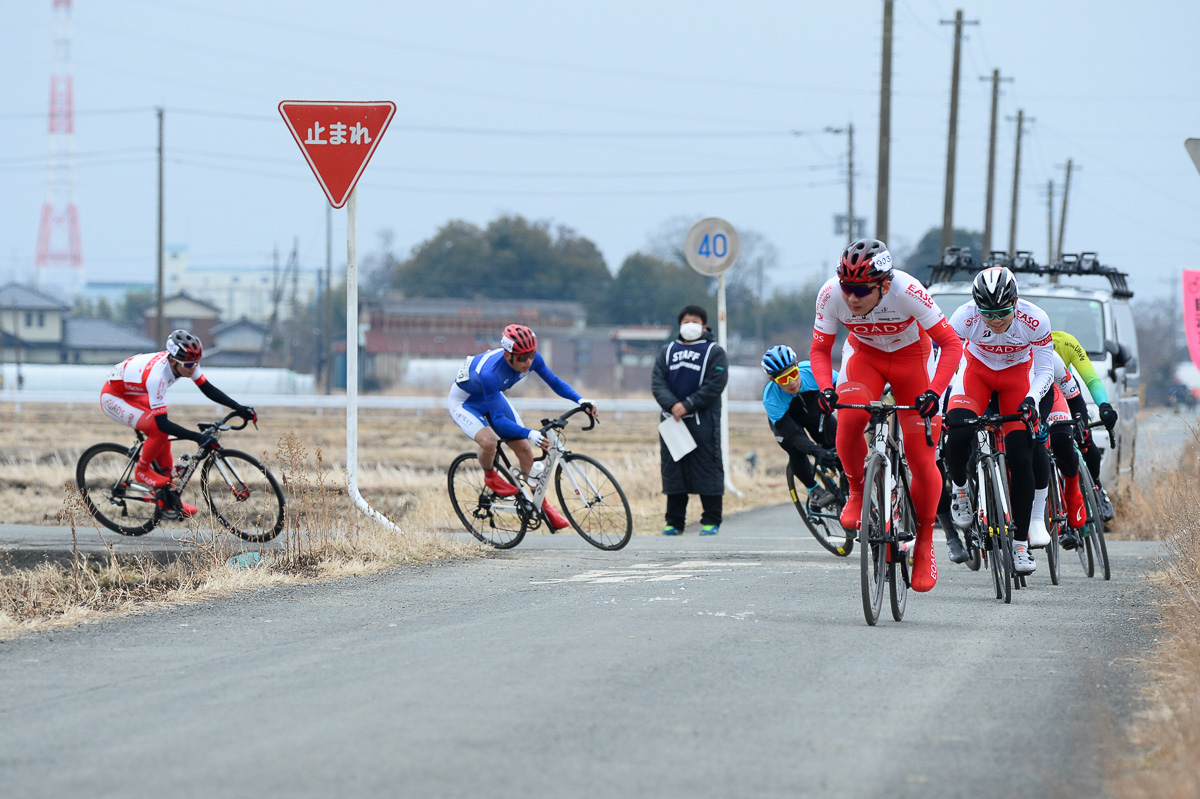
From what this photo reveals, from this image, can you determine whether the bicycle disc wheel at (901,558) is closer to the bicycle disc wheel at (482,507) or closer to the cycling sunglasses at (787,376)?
the cycling sunglasses at (787,376)

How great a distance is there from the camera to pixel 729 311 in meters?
89.9

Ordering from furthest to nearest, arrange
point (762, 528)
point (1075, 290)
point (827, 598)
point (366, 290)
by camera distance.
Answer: point (366, 290) → point (1075, 290) → point (762, 528) → point (827, 598)

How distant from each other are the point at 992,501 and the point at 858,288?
1.99 meters

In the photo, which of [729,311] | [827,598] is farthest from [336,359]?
[827,598]

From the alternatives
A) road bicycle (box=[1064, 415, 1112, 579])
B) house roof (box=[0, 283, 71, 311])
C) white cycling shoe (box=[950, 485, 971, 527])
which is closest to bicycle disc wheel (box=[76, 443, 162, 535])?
white cycling shoe (box=[950, 485, 971, 527])

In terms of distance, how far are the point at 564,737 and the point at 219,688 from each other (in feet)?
5.21

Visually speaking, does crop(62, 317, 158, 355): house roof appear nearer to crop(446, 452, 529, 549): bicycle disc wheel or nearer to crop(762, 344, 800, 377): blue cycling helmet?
crop(446, 452, 529, 549): bicycle disc wheel

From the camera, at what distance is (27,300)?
291 feet

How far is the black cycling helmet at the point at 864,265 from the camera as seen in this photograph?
7199mm

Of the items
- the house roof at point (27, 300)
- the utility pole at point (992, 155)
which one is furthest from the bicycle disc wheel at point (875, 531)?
the house roof at point (27, 300)

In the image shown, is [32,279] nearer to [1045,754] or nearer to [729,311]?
[729,311]

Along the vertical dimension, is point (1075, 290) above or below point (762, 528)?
above

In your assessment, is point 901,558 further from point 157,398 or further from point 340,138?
point 157,398

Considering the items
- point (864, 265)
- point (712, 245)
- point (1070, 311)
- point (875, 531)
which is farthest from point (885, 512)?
point (712, 245)
